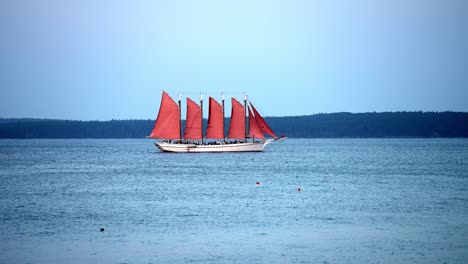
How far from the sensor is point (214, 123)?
89312 mm

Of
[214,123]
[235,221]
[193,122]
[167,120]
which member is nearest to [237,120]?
[214,123]

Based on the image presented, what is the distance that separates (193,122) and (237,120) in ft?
18.0

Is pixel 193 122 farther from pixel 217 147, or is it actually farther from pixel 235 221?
pixel 235 221

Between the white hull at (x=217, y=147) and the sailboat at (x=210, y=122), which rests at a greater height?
the sailboat at (x=210, y=122)

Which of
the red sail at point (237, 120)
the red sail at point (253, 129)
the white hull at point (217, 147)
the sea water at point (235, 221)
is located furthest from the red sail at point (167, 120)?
the sea water at point (235, 221)

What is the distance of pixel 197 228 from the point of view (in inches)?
1119

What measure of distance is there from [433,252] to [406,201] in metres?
14.9

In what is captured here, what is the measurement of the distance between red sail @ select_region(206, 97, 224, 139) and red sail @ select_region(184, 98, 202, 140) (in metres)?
1.67

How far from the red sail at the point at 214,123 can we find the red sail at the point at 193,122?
1667 millimetres

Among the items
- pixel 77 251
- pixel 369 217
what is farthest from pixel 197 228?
pixel 369 217

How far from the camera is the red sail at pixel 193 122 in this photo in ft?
292

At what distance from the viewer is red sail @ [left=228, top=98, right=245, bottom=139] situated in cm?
8856

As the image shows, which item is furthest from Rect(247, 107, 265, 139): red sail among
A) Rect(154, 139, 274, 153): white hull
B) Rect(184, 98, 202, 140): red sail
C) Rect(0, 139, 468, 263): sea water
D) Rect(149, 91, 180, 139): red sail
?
Rect(0, 139, 468, 263): sea water

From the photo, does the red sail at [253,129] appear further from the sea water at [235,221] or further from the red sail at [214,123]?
the sea water at [235,221]
